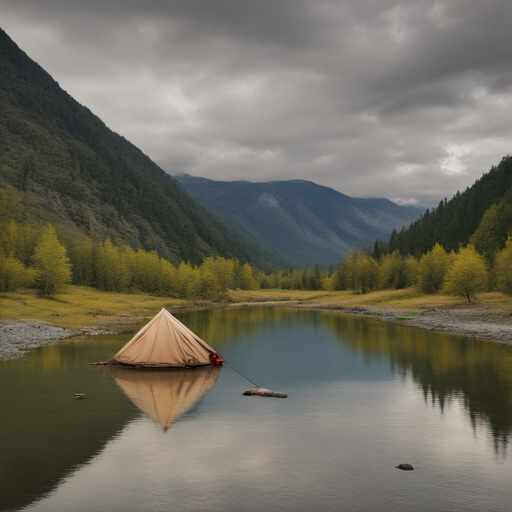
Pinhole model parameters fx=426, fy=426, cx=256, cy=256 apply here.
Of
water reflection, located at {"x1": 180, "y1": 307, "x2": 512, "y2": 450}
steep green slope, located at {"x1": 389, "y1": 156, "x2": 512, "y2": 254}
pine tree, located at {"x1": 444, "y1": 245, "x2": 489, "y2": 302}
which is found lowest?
water reflection, located at {"x1": 180, "y1": 307, "x2": 512, "y2": 450}

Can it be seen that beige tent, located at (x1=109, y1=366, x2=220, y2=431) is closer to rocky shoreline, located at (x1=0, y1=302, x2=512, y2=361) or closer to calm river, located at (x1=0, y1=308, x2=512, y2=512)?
calm river, located at (x1=0, y1=308, x2=512, y2=512)

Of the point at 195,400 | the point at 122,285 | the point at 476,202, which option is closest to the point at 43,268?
the point at 122,285

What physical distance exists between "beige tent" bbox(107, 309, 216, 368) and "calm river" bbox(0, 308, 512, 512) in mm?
1079

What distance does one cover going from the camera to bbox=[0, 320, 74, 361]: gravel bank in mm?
38031

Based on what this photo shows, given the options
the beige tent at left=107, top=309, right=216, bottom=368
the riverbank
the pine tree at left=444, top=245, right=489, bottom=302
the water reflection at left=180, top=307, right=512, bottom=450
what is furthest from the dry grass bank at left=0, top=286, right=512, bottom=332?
the beige tent at left=107, top=309, right=216, bottom=368

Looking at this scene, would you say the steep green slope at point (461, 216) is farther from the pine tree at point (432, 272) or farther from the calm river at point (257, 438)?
the calm river at point (257, 438)

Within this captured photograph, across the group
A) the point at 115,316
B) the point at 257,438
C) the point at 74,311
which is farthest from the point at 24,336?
the point at 257,438

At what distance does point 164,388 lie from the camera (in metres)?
25.5

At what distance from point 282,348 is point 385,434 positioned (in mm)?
26737

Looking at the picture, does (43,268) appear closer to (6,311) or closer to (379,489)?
(6,311)

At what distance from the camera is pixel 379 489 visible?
1278 cm

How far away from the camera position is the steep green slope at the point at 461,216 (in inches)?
6265

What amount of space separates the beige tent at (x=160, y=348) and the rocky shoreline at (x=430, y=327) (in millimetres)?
11600


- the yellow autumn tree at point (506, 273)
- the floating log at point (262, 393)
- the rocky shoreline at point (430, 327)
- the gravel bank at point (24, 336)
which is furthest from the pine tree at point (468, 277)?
the gravel bank at point (24, 336)
